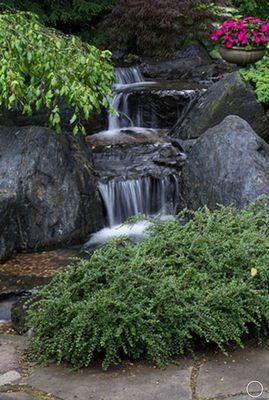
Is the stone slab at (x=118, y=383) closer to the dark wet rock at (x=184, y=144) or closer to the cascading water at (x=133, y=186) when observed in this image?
the cascading water at (x=133, y=186)

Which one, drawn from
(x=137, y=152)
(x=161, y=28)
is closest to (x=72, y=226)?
(x=137, y=152)

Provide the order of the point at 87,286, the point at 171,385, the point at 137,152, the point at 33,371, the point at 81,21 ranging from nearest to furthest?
the point at 171,385, the point at 33,371, the point at 87,286, the point at 137,152, the point at 81,21

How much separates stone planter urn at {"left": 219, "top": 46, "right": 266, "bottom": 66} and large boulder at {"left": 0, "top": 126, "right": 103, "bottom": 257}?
4012mm

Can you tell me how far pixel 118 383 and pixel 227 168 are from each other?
4296 millimetres

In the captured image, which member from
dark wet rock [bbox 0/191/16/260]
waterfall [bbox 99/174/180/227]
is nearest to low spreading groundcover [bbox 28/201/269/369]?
dark wet rock [bbox 0/191/16/260]

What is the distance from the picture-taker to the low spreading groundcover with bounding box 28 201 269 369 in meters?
3.74

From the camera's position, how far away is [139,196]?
8.38 metres

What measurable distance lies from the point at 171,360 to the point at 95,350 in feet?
1.47

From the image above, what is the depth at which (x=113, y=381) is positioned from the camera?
141 inches

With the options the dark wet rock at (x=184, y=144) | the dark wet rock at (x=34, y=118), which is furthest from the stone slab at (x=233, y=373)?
the dark wet rock at (x=184, y=144)

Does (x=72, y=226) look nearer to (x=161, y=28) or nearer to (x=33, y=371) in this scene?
(x=33, y=371)

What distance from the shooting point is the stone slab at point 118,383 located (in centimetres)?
343

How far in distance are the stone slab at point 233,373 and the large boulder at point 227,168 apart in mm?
3452

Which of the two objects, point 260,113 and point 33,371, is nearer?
point 33,371
